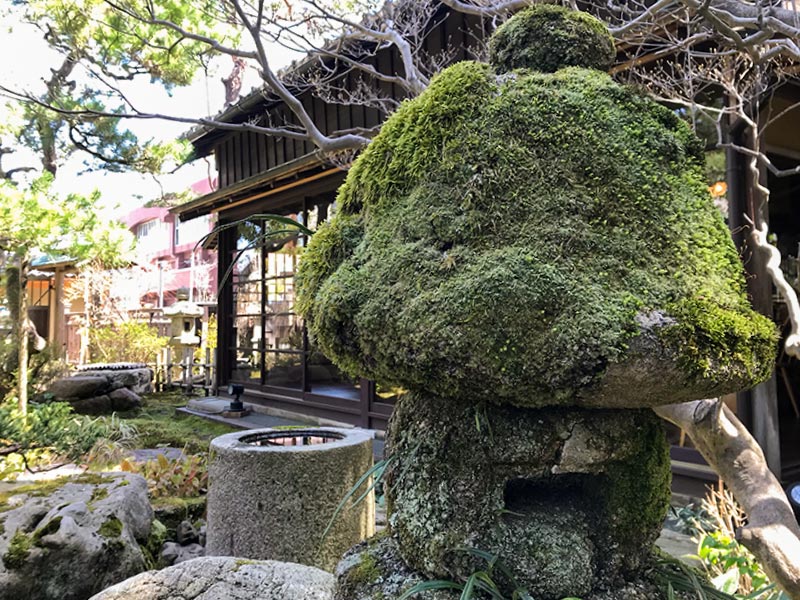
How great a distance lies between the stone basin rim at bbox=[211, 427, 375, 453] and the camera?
2.75 m

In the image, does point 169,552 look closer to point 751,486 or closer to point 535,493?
point 535,493

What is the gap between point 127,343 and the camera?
13.5 meters

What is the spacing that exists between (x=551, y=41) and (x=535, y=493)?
1.02 meters

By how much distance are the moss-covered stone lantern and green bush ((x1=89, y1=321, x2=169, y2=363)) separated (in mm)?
13575

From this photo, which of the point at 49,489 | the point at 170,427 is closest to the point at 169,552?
the point at 49,489

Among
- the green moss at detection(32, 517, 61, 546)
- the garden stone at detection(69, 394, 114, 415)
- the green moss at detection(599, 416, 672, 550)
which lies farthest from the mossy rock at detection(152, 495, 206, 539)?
the garden stone at detection(69, 394, 114, 415)

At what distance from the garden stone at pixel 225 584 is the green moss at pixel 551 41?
5.59ft

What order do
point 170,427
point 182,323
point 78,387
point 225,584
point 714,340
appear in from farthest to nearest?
point 182,323 < point 78,387 < point 170,427 < point 225,584 < point 714,340

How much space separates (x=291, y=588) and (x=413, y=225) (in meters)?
1.45

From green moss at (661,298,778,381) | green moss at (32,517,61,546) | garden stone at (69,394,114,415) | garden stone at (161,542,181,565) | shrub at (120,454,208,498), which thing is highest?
green moss at (661,298,778,381)

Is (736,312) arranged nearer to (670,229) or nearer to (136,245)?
(670,229)

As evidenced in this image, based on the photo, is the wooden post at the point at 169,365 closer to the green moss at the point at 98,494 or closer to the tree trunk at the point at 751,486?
the green moss at the point at 98,494

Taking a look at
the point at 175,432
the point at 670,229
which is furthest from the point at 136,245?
the point at 670,229

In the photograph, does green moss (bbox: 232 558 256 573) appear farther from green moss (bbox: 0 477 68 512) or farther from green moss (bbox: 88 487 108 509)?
green moss (bbox: 0 477 68 512)
